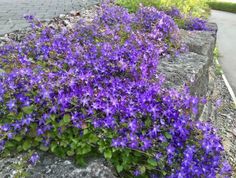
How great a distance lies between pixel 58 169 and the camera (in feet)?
7.34

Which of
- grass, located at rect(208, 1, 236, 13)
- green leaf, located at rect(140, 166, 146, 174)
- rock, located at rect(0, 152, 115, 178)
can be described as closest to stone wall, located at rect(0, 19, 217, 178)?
rock, located at rect(0, 152, 115, 178)

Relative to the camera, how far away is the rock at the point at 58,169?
2216 mm

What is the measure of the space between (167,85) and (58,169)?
1.32 m

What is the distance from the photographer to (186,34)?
215 inches

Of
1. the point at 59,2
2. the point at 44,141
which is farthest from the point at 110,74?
the point at 59,2

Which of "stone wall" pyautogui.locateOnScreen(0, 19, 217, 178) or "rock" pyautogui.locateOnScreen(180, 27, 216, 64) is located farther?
"rock" pyautogui.locateOnScreen(180, 27, 216, 64)

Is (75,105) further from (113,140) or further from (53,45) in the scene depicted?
(53,45)

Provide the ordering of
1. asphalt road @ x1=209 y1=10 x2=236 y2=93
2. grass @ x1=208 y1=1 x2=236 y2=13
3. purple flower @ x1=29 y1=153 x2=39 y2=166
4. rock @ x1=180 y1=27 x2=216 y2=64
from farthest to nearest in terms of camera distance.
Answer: grass @ x1=208 y1=1 x2=236 y2=13
asphalt road @ x1=209 y1=10 x2=236 y2=93
rock @ x1=180 y1=27 x2=216 y2=64
purple flower @ x1=29 y1=153 x2=39 y2=166

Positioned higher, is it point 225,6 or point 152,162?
point 152,162

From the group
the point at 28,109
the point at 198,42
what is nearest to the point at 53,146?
the point at 28,109

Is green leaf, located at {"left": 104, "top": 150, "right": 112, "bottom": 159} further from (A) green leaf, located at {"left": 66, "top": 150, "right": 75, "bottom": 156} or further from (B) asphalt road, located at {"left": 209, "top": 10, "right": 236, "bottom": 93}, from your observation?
(B) asphalt road, located at {"left": 209, "top": 10, "right": 236, "bottom": 93}

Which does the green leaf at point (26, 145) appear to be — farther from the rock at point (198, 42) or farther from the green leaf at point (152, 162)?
the rock at point (198, 42)

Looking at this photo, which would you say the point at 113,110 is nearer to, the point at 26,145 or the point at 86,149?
the point at 86,149

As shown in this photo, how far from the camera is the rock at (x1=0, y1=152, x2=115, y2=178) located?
7.27 ft
